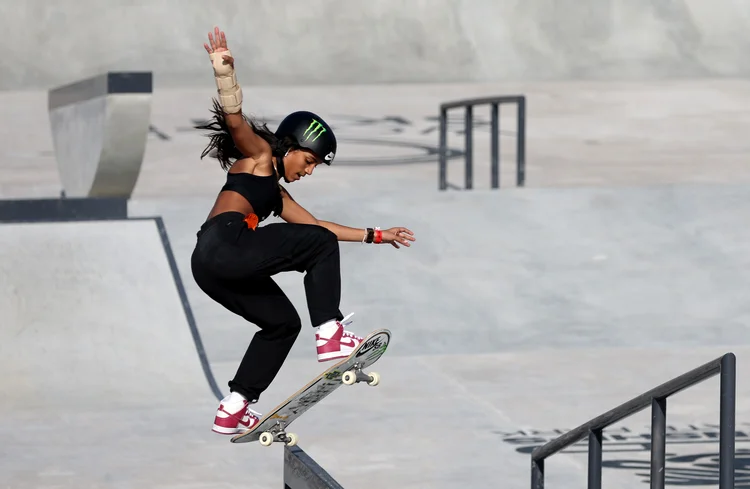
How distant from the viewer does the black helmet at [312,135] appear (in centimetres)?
762

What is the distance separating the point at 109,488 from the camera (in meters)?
10.3

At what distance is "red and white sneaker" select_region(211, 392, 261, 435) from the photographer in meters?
8.26

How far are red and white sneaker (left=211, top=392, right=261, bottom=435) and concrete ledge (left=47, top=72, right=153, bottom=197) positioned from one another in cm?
652

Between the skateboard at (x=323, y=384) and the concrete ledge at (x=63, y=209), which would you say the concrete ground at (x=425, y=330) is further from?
the skateboard at (x=323, y=384)

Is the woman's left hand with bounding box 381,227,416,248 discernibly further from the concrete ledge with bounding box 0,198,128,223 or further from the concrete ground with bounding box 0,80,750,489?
the concrete ledge with bounding box 0,198,128,223

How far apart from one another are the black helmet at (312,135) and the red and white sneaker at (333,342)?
837 mm

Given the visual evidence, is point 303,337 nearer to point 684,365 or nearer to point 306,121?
point 684,365

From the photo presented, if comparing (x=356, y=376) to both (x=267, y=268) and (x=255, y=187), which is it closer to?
(x=267, y=268)

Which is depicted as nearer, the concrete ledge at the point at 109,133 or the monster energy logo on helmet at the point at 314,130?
the monster energy logo on helmet at the point at 314,130

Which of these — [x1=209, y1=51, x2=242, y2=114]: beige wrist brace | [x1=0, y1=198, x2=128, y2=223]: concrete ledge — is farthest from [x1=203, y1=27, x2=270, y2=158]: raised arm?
[x1=0, y1=198, x2=128, y2=223]: concrete ledge

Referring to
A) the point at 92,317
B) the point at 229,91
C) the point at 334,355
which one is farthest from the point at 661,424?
the point at 92,317

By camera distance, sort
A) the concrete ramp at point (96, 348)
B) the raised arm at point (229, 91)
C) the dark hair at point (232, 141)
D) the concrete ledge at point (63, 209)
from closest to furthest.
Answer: the raised arm at point (229, 91), the dark hair at point (232, 141), the concrete ramp at point (96, 348), the concrete ledge at point (63, 209)

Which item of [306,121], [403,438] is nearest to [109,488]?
[403,438]

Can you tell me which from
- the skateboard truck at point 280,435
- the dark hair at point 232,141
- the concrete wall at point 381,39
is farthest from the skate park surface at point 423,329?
the concrete wall at point 381,39
